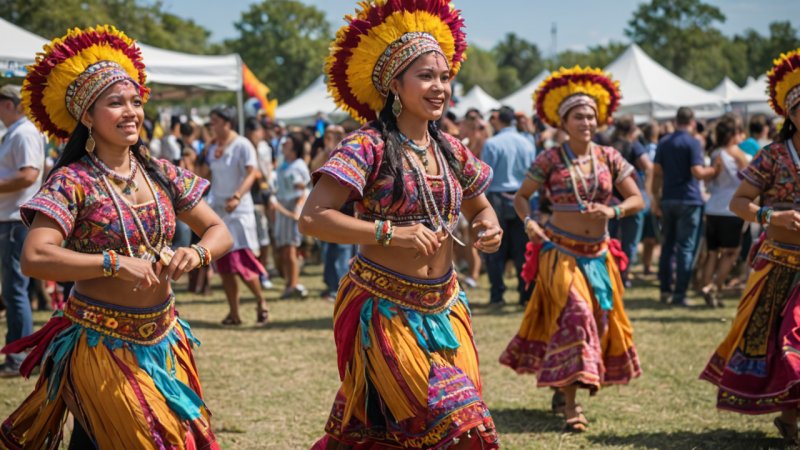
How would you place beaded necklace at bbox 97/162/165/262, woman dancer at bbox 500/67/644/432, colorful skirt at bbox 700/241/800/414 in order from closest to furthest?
beaded necklace at bbox 97/162/165/262 < colorful skirt at bbox 700/241/800/414 < woman dancer at bbox 500/67/644/432

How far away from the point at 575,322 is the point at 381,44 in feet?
8.88

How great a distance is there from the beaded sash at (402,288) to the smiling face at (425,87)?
0.72 meters

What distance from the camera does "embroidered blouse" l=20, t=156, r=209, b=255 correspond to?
11.7 feet

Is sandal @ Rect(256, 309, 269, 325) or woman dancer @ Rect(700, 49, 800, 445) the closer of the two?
woman dancer @ Rect(700, 49, 800, 445)

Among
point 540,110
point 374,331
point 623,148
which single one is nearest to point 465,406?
point 374,331

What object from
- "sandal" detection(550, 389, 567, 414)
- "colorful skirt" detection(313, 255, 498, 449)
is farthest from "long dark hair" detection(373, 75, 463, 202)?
"sandal" detection(550, 389, 567, 414)

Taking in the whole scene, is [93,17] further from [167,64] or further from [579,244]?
[579,244]

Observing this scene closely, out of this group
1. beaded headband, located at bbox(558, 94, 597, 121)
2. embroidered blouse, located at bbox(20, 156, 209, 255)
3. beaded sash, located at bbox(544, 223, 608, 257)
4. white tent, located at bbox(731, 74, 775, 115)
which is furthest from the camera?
white tent, located at bbox(731, 74, 775, 115)

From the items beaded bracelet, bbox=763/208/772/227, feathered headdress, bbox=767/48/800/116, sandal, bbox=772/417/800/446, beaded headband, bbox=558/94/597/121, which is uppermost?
feathered headdress, bbox=767/48/800/116

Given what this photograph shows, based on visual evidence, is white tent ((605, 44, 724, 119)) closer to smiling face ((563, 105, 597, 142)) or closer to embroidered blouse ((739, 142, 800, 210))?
smiling face ((563, 105, 597, 142))

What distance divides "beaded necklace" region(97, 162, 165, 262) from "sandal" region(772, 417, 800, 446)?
3827 mm

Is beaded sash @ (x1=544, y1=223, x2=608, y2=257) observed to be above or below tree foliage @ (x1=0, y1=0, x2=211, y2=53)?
below

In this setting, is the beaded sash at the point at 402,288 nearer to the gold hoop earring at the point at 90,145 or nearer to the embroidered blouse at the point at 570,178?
the gold hoop earring at the point at 90,145

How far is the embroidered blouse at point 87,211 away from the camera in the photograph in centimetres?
357
